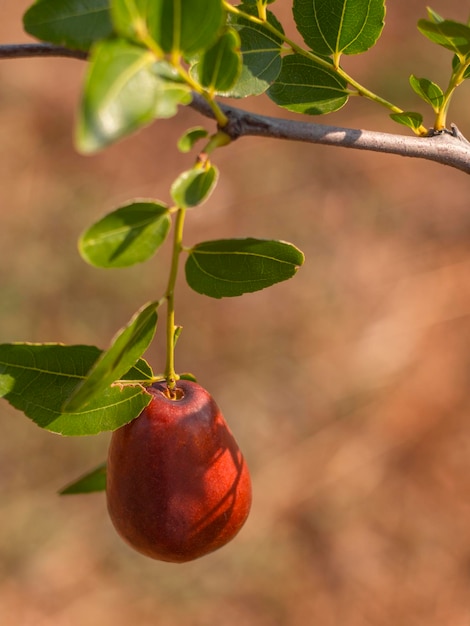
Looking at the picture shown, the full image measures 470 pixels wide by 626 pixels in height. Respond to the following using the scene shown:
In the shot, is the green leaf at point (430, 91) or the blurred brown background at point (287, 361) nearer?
the green leaf at point (430, 91)

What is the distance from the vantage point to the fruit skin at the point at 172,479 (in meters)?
0.82

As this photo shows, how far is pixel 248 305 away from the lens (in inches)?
161

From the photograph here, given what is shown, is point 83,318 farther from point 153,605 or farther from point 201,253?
point 201,253

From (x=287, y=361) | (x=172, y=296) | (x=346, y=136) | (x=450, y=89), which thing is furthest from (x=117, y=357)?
A: (x=287, y=361)

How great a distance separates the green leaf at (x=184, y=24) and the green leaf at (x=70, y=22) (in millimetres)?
74

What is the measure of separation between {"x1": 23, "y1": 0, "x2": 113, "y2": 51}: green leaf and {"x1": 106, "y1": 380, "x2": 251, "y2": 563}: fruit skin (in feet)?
1.10

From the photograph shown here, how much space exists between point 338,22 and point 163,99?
37 centimetres

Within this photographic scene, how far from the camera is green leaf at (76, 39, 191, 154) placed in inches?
19.0

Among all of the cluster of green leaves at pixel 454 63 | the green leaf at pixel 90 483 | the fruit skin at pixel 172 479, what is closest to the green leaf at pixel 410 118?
the cluster of green leaves at pixel 454 63

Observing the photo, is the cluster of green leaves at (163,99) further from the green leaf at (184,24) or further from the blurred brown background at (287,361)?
the blurred brown background at (287,361)

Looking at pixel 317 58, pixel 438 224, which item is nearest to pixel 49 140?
pixel 438 224

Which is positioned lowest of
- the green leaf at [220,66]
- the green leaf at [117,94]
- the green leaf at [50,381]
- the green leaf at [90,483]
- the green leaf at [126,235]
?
the green leaf at [90,483]

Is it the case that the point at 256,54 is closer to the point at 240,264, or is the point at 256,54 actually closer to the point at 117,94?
the point at 240,264

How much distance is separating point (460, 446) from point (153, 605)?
1436 millimetres
